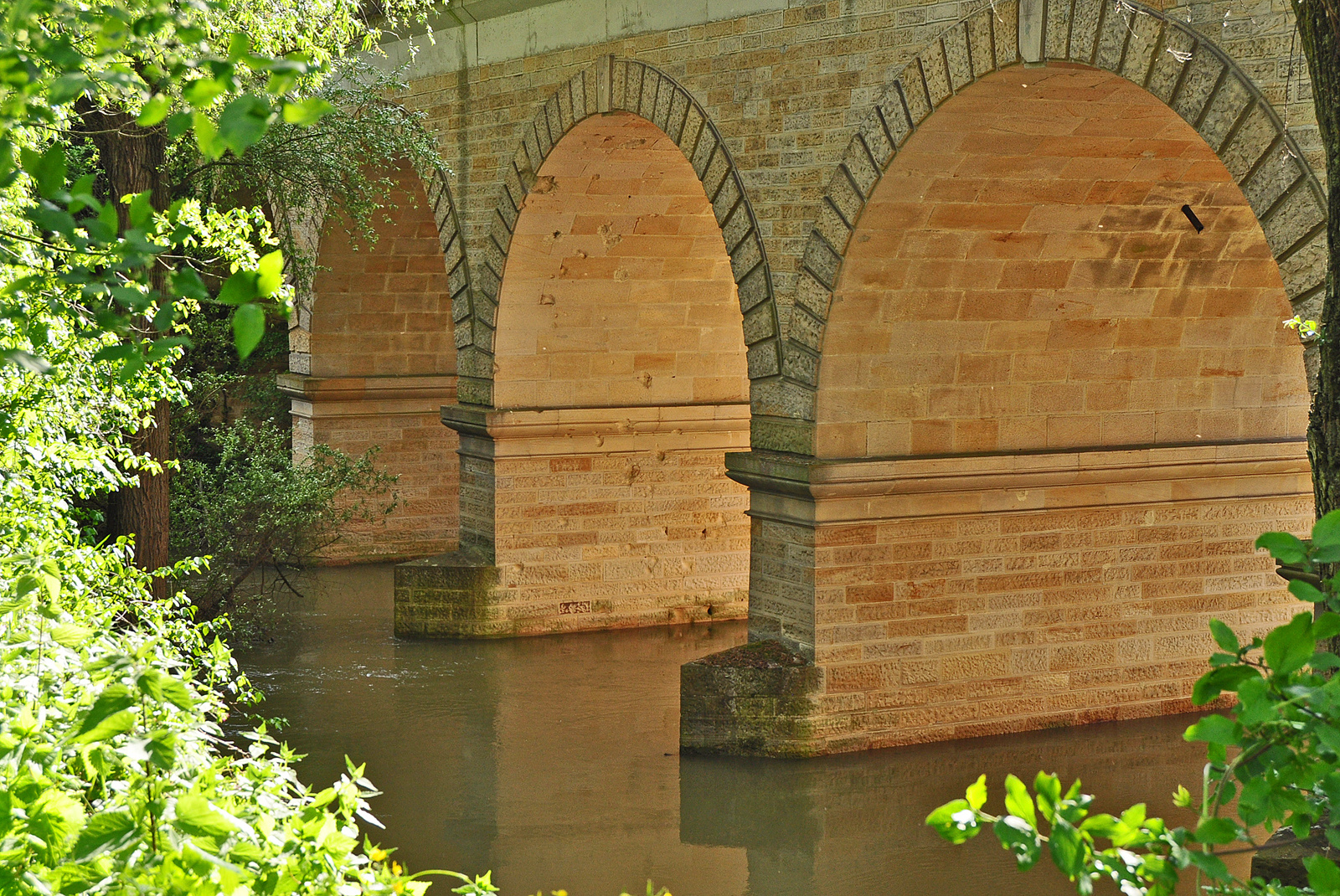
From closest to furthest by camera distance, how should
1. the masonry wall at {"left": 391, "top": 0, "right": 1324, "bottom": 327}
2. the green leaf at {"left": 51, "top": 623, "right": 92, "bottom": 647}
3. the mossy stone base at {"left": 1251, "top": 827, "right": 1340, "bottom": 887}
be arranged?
the green leaf at {"left": 51, "top": 623, "right": 92, "bottom": 647} < the mossy stone base at {"left": 1251, "top": 827, "right": 1340, "bottom": 887} < the masonry wall at {"left": 391, "top": 0, "right": 1324, "bottom": 327}

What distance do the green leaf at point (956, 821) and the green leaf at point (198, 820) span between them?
39.8 inches

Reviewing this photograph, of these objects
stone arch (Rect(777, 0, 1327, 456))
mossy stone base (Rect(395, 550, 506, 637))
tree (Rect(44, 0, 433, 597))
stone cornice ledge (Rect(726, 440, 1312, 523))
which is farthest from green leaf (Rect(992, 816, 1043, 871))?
mossy stone base (Rect(395, 550, 506, 637))

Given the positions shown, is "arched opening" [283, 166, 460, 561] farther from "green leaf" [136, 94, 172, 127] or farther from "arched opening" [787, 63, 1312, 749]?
"green leaf" [136, 94, 172, 127]

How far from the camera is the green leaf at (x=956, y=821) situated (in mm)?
2197

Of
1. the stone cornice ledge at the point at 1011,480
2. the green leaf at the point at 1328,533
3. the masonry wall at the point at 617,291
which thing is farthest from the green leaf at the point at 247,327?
the masonry wall at the point at 617,291

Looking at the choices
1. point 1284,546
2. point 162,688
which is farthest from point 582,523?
point 1284,546

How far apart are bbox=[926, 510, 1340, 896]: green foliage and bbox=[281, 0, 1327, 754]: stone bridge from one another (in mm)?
4132

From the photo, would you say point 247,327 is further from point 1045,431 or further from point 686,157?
point 686,157

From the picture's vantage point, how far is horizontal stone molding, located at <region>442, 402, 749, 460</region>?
11.6 m

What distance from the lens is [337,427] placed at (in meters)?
15.2

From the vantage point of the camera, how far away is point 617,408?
11.8m

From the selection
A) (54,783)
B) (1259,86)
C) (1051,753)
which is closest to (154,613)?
(54,783)

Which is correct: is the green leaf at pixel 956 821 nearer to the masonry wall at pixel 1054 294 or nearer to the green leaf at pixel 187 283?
the green leaf at pixel 187 283

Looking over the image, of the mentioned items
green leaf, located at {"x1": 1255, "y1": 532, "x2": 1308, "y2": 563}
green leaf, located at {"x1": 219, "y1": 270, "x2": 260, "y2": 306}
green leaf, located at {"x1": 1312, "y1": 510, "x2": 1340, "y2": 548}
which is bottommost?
green leaf, located at {"x1": 1255, "y1": 532, "x2": 1308, "y2": 563}
